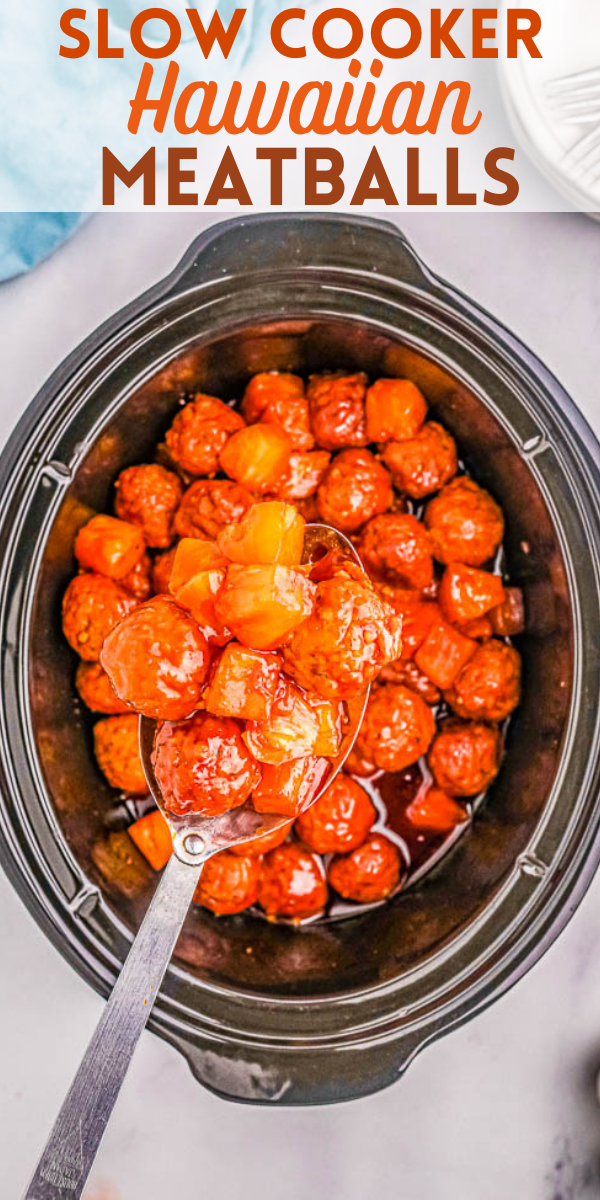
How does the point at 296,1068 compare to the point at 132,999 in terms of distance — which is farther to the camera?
the point at 296,1068

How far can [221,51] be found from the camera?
1729 mm

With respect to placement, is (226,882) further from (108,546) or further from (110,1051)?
(108,546)

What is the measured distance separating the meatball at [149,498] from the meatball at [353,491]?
28 cm

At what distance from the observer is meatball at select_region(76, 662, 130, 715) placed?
5.55 ft

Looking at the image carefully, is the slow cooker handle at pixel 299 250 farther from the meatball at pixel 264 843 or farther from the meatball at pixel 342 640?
the meatball at pixel 264 843

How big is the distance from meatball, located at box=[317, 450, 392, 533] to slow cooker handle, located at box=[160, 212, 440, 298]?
33cm

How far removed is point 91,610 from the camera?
5.44 ft

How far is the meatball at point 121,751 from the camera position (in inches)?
66.8

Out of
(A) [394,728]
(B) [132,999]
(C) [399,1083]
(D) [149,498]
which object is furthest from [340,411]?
(C) [399,1083]

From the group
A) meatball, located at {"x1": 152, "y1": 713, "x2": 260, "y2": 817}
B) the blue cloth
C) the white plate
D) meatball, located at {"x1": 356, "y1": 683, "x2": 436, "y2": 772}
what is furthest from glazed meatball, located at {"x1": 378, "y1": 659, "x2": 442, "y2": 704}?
the blue cloth

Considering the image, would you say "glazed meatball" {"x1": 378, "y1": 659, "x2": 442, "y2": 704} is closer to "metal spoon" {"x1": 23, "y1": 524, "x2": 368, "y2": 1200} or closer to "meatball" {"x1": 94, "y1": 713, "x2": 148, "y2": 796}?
"metal spoon" {"x1": 23, "y1": 524, "x2": 368, "y2": 1200}

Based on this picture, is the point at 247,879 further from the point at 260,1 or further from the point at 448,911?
the point at 260,1

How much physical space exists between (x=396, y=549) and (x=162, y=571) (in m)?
0.44

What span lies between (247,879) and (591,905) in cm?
69
